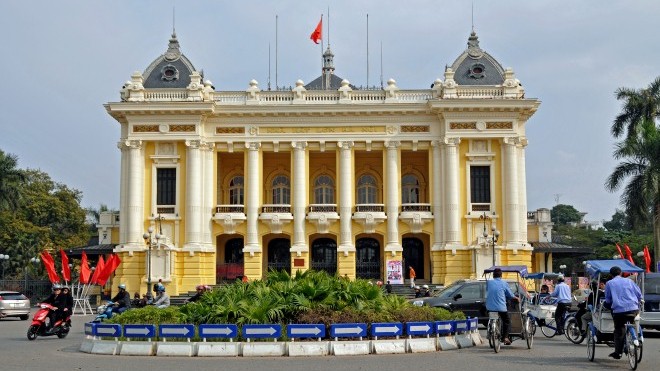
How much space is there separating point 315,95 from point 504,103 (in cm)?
1059

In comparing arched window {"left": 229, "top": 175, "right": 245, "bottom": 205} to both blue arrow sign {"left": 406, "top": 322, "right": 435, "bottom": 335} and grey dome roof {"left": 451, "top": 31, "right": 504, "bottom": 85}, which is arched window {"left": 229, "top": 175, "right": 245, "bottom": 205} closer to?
grey dome roof {"left": 451, "top": 31, "right": 504, "bottom": 85}

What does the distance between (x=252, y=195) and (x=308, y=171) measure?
3.65 meters

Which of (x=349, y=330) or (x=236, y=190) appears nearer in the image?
(x=349, y=330)

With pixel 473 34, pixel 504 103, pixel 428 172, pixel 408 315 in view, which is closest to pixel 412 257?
pixel 428 172

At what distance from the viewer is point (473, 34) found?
180 feet

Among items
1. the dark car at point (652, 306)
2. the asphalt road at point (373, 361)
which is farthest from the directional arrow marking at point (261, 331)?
the dark car at point (652, 306)

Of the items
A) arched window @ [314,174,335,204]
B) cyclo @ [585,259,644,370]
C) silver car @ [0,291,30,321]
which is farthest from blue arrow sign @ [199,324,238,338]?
arched window @ [314,174,335,204]

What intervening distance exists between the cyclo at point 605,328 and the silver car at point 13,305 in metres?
26.1

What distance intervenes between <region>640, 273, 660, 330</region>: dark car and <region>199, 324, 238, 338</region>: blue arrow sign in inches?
504

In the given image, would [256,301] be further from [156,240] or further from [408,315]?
[156,240]

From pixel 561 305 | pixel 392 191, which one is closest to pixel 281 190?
pixel 392 191

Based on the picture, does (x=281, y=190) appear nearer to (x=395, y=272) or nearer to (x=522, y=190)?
(x=395, y=272)

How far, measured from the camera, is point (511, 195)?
4909cm

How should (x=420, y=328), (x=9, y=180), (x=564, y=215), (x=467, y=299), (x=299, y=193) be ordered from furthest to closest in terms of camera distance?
(x=564, y=215) → (x=9, y=180) → (x=299, y=193) → (x=467, y=299) → (x=420, y=328)
